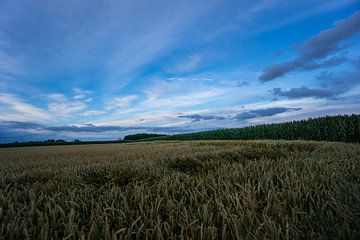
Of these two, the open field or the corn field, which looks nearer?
the open field

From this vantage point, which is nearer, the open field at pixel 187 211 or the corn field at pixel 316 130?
the open field at pixel 187 211

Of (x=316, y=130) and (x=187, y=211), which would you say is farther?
(x=316, y=130)

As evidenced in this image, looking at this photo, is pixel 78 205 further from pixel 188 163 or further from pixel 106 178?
pixel 188 163

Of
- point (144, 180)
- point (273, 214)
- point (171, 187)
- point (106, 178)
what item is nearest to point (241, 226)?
point (273, 214)

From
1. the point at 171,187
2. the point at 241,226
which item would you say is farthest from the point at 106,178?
the point at 241,226

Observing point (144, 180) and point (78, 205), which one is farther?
point (144, 180)

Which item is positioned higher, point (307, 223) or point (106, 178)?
point (106, 178)

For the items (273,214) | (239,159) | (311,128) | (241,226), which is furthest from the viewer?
(311,128)

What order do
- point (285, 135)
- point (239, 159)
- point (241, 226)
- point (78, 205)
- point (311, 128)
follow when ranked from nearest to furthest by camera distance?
point (241, 226) → point (78, 205) → point (239, 159) → point (311, 128) → point (285, 135)

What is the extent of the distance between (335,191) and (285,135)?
72.2 feet

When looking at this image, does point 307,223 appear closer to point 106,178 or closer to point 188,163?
point 106,178

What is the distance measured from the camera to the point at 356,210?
118cm

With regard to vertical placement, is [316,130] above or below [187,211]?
above

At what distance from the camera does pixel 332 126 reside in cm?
1767
